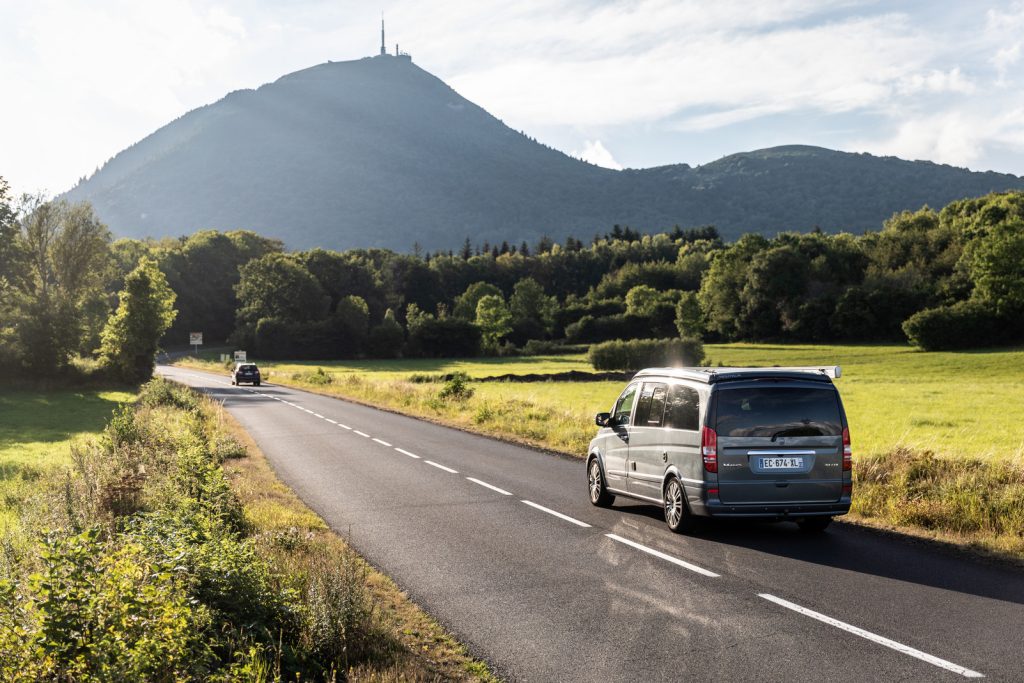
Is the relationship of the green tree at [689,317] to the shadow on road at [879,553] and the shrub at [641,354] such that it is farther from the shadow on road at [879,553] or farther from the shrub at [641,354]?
the shadow on road at [879,553]

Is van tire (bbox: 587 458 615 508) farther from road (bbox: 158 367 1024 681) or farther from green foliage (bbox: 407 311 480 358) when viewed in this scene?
green foliage (bbox: 407 311 480 358)

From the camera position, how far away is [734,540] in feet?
36.0

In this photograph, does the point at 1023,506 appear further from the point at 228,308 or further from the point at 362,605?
the point at 228,308

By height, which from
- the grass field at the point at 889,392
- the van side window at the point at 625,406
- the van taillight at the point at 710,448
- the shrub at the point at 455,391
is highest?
the van side window at the point at 625,406

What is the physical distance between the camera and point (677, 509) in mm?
11352

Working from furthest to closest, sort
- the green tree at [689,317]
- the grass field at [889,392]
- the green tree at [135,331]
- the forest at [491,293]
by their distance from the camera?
the green tree at [689,317] < the forest at [491,293] < the green tree at [135,331] < the grass field at [889,392]

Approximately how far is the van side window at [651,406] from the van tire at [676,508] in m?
0.98

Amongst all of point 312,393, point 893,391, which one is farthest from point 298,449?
A: point 893,391

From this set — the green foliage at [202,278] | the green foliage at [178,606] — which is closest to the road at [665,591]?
the green foliage at [178,606]

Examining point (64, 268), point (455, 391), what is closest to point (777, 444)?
point (455, 391)

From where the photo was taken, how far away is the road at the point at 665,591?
6.31m

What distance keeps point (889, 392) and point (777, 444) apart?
1632 inches

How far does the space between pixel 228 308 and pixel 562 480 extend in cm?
A: 11938

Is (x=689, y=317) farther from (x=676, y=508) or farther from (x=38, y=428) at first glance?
(x=676, y=508)
